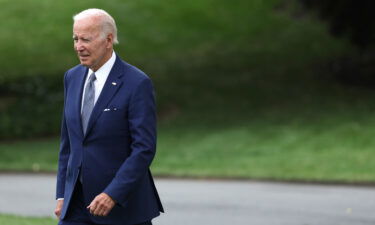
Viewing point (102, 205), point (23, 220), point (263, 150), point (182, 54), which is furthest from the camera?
point (182, 54)

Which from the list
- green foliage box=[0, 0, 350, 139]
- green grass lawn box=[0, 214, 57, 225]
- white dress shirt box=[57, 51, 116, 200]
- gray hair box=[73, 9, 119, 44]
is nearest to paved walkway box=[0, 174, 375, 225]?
green grass lawn box=[0, 214, 57, 225]

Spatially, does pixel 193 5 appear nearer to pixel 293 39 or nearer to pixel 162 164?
pixel 293 39

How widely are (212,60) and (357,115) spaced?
34.5 ft

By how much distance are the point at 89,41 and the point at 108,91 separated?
12.3 inches

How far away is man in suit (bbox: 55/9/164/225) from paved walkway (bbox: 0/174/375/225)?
6073 mm

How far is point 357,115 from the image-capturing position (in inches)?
923

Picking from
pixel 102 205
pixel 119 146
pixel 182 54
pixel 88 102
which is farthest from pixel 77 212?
pixel 182 54

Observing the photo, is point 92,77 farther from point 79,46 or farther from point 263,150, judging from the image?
point 263,150

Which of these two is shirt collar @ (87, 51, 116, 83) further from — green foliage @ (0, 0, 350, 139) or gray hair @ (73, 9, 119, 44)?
green foliage @ (0, 0, 350, 139)

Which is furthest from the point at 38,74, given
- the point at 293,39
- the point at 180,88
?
the point at 293,39

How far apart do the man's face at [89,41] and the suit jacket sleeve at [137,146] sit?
0.29 m

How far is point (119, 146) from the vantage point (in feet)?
17.1

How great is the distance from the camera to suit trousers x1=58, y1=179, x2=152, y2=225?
528cm

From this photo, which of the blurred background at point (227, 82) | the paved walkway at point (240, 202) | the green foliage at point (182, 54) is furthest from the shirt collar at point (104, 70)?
the green foliage at point (182, 54)
